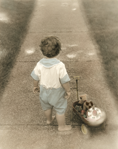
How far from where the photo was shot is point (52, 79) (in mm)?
2035

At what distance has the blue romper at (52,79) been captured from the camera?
1961 millimetres

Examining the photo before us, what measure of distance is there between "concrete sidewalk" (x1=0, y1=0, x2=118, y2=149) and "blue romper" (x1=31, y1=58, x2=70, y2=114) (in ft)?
1.96

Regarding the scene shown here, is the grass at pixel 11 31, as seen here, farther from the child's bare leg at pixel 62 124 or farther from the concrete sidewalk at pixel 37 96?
the child's bare leg at pixel 62 124

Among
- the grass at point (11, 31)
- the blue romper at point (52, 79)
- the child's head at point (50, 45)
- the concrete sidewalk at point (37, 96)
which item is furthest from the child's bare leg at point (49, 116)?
the grass at point (11, 31)

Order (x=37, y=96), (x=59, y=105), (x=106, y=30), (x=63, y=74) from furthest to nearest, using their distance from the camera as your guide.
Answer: (x=106, y=30), (x=37, y=96), (x=59, y=105), (x=63, y=74)

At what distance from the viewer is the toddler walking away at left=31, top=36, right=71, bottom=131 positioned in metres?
1.86

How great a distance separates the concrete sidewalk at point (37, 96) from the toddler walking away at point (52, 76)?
1.69 feet

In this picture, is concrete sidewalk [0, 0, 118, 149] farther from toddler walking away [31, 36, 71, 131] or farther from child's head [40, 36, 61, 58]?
child's head [40, 36, 61, 58]

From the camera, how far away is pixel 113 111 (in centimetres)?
294

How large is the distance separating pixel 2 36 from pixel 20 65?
1.36m

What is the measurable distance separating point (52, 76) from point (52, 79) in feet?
0.15

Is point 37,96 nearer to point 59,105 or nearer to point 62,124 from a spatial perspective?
point 62,124

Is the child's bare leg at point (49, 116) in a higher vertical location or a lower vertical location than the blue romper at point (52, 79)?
lower

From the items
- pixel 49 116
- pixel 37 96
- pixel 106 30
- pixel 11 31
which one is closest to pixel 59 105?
pixel 49 116
